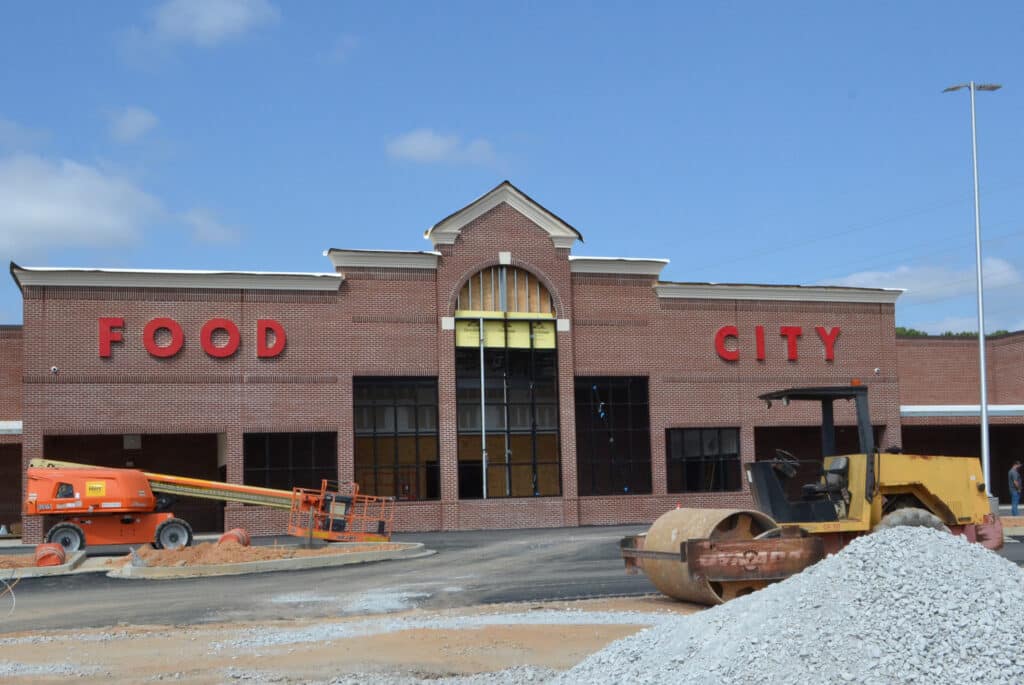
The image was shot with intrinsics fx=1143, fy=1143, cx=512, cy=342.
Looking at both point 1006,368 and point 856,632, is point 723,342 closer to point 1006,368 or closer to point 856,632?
point 1006,368

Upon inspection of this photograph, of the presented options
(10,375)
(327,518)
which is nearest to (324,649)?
(327,518)

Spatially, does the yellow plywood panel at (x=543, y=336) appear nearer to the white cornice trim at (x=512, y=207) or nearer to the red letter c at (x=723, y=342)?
the white cornice trim at (x=512, y=207)

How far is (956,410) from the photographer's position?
1762 inches

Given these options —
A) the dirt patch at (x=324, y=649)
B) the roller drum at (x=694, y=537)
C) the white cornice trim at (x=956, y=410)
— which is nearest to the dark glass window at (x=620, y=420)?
the white cornice trim at (x=956, y=410)

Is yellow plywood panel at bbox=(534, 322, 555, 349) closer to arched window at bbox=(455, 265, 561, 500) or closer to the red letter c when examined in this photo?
arched window at bbox=(455, 265, 561, 500)

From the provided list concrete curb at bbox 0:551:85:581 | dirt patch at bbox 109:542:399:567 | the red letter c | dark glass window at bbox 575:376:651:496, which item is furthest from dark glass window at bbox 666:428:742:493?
concrete curb at bbox 0:551:85:581

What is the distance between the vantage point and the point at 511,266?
1549 inches

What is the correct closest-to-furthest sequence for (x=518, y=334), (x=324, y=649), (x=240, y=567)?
(x=324, y=649), (x=240, y=567), (x=518, y=334)

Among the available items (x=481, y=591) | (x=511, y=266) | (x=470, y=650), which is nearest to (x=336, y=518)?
(x=481, y=591)

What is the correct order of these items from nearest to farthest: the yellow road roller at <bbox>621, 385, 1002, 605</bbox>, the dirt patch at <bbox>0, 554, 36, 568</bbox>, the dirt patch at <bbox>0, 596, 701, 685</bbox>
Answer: the dirt patch at <bbox>0, 596, 701, 685</bbox>
the yellow road roller at <bbox>621, 385, 1002, 605</bbox>
the dirt patch at <bbox>0, 554, 36, 568</bbox>

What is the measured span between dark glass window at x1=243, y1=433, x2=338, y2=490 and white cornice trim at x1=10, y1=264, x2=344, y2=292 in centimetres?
486

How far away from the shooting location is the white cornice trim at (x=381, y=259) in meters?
37.3

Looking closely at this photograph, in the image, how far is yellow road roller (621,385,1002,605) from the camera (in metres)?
14.6

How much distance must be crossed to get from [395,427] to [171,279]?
338 inches
